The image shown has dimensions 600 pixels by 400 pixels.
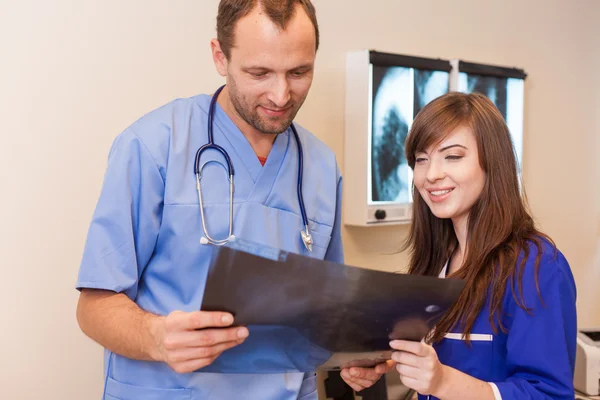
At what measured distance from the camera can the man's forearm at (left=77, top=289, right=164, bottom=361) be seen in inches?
41.6

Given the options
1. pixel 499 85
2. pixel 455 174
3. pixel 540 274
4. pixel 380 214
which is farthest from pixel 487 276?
pixel 499 85

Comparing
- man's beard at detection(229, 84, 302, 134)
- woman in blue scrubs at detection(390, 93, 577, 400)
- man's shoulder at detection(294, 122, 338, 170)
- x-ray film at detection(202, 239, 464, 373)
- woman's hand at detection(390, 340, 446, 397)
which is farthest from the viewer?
man's shoulder at detection(294, 122, 338, 170)

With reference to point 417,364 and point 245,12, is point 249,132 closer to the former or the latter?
point 245,12

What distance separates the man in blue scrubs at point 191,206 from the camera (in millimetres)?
1193

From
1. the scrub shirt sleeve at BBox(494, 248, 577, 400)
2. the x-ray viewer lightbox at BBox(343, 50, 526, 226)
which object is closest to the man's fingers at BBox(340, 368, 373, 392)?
the scrub shirt sleeve at BBox(494, 248, 577, 400)

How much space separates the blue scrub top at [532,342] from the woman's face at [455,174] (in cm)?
16

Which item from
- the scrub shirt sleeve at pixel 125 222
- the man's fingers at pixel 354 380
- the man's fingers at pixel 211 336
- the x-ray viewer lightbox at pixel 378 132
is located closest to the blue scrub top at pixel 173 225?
the scrub shirt sleeve at pixel 125 222

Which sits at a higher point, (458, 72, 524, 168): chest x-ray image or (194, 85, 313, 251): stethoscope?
(458, 72, 524, 168): chest x-ray image

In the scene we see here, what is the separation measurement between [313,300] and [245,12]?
0.60 m

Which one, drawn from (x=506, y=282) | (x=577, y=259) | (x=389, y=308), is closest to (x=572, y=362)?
(x=506, y=282)

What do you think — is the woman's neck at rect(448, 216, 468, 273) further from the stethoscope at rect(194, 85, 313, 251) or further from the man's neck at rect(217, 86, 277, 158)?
the man's neck at rect(217, 86, 277, 158)

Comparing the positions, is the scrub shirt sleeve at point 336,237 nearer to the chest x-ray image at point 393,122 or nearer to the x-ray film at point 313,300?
the x-ray film at point 313,300

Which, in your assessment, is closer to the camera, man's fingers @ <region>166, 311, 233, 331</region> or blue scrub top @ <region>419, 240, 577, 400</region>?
man's fingers @ <region>166, 311, 233, 331</region>

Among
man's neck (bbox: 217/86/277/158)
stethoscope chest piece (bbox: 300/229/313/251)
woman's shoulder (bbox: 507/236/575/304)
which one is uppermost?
man's neck (bbox: 217/86/277/158)
